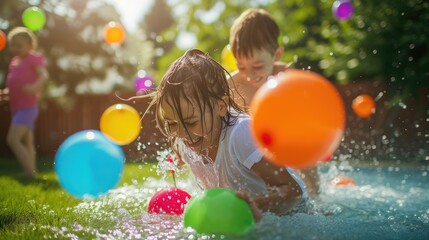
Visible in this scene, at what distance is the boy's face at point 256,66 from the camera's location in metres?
4.16

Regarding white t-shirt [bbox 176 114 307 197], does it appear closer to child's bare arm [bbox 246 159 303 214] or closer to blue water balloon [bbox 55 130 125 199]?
child's bare arm [bbox 246 159 303 214]

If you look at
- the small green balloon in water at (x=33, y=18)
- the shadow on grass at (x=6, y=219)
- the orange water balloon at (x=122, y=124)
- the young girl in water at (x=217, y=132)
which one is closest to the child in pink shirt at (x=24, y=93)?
the orange water balloon at (x=122, y=124)

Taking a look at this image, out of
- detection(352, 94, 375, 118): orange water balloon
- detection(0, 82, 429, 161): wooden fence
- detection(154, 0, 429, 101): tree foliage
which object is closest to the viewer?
detection(0, 82, 429, 161): wooden fence

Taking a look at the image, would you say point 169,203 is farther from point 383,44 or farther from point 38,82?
point 383,44

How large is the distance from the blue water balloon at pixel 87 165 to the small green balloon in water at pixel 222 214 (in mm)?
805

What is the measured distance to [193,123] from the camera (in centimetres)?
261

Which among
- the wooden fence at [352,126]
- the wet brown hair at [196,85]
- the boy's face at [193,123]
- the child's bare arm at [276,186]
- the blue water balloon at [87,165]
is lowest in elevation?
the wooden fence at [352,126]

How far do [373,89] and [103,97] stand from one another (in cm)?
618

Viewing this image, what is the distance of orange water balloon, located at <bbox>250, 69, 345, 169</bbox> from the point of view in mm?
2178

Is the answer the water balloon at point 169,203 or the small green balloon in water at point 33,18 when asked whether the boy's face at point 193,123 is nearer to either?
the water balloon at point 169,203

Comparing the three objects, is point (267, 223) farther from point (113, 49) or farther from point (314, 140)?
point (113, 49)

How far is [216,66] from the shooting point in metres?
2.85

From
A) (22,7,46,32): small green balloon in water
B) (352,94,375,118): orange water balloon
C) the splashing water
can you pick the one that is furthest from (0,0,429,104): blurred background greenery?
the splashing water

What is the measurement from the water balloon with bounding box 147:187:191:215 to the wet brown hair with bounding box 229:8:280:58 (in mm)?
1431
